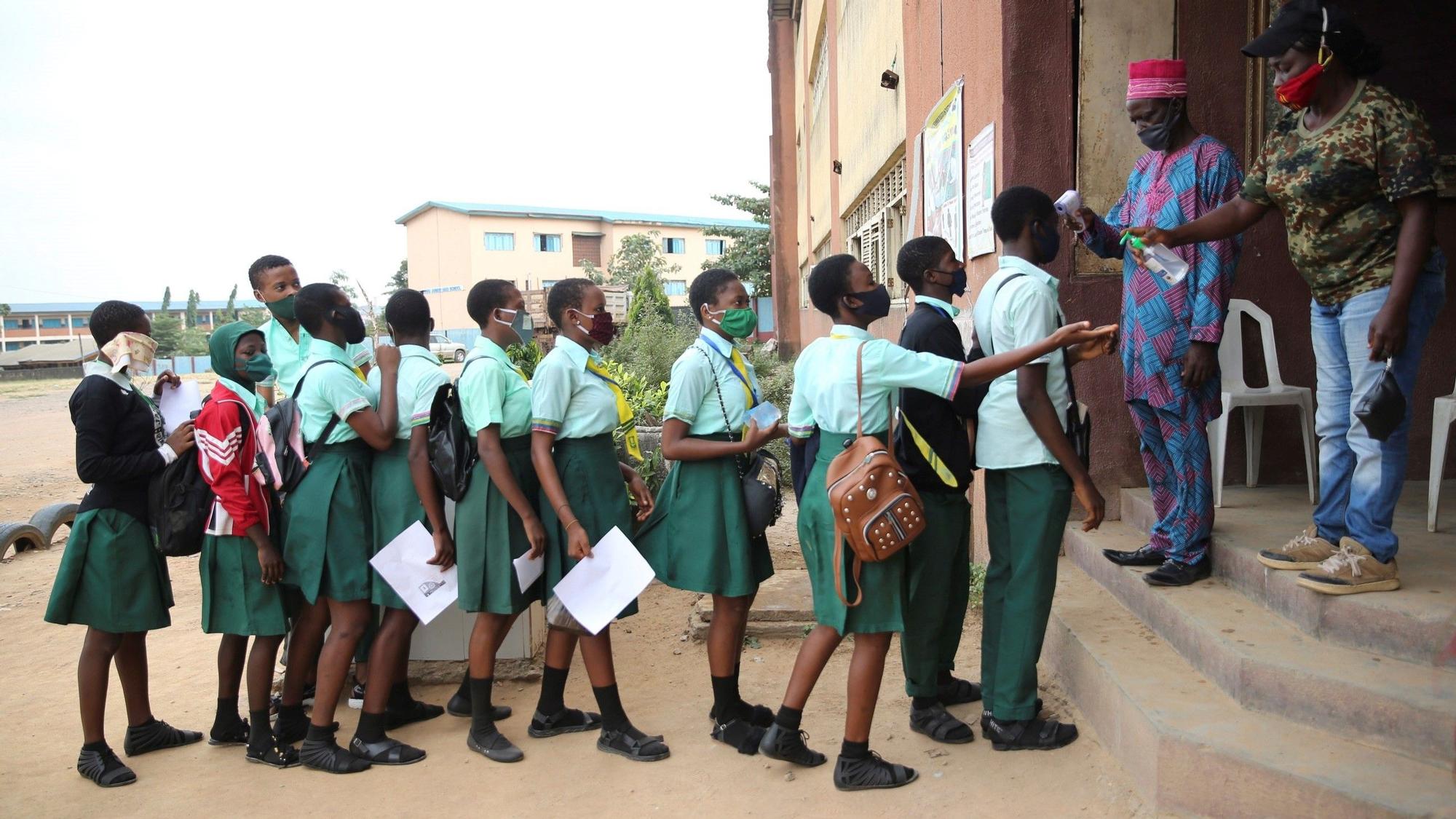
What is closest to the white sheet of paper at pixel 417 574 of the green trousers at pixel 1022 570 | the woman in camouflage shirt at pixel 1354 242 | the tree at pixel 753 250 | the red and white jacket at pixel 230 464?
the red and white jacket at pixel 230 464

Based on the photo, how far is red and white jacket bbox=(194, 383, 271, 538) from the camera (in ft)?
12.2

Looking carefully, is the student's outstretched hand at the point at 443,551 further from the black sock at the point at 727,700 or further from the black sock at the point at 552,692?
the black sock at the point at 727,700

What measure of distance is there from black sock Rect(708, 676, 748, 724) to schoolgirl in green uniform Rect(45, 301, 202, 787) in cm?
216

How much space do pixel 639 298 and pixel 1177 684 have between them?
16266 mm

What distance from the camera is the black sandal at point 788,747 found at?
3414 millimetres

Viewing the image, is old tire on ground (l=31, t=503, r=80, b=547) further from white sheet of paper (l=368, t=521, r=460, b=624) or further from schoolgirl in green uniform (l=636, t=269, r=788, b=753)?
schoolgirl in green uniform (l=636, t=269, r=788, b=753)

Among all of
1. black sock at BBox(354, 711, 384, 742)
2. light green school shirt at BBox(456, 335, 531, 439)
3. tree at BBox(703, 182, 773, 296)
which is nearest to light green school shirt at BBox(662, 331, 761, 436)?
light green school shirt at BBox(456, 335, 531, 439)

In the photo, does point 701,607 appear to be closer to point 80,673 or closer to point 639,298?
point 80,673

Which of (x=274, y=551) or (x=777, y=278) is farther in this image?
(x=777, y=278)

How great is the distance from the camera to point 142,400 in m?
3.82

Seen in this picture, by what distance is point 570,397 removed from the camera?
3.66 metres

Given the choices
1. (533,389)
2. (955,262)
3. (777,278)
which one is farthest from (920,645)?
(777,278)

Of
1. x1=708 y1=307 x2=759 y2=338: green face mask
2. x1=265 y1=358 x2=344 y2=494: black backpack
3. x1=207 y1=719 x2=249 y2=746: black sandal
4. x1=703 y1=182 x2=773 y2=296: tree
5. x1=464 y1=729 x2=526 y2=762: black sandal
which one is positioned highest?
x1=703 y1=182 x2=773 y2=296: tree

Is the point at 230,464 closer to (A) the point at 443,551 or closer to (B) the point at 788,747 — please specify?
(A) the point at 443,551
